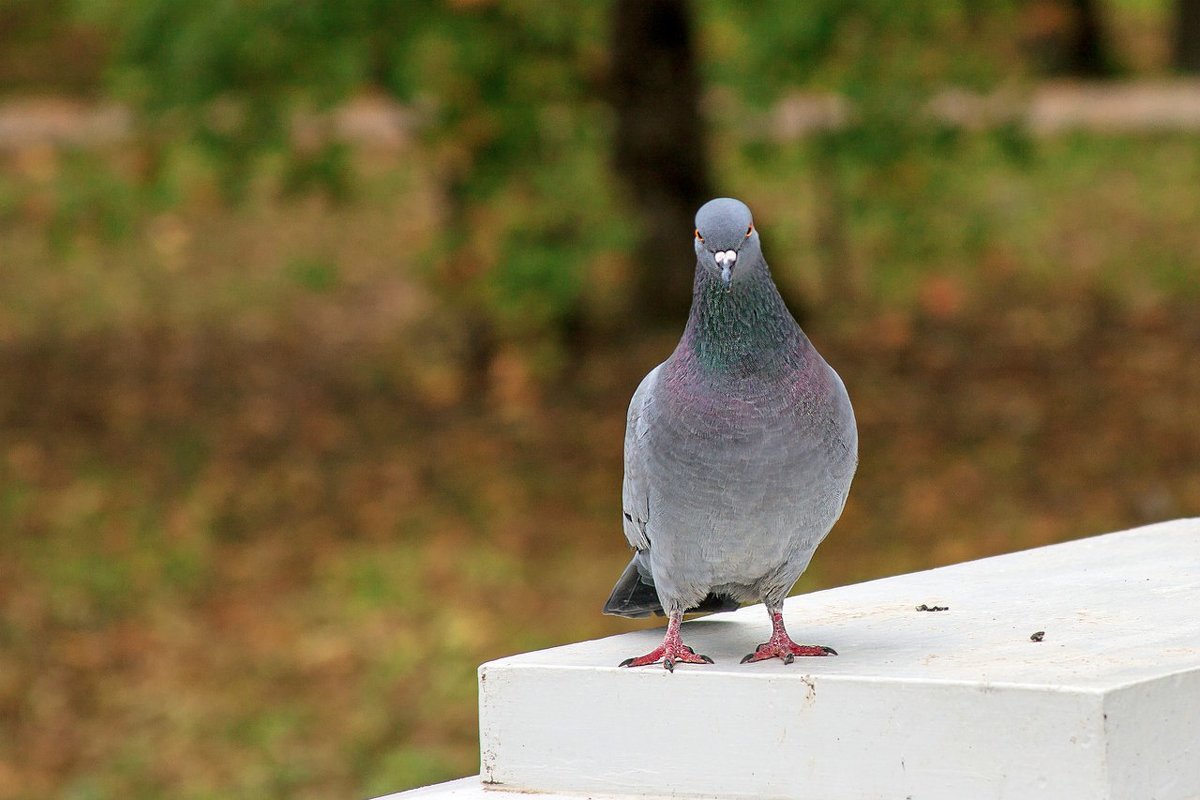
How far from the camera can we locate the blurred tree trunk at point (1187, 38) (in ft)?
75.9

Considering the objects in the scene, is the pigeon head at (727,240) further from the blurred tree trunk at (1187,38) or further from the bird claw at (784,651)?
the blurred tree trunk at (1187,38)

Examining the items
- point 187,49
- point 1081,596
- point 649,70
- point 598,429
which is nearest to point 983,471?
point 598,429

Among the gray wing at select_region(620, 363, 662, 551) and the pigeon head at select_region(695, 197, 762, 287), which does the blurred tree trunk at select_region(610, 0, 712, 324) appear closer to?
the gray wing at select_region(620, 363, 662, 551)

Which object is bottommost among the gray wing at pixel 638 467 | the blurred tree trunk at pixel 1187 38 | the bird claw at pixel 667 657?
the bird claw at pixel 667 657

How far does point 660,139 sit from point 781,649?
815 cm

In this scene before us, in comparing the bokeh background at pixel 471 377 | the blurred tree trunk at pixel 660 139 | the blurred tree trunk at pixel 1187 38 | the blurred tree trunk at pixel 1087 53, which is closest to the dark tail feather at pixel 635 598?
the bokeh background at pixel 471 377

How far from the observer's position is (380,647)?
8.00 m

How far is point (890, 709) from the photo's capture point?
8.68 feet

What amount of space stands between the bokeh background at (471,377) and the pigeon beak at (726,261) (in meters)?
4.31

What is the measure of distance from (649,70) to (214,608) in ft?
14.0

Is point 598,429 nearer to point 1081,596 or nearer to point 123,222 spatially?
point 123,222

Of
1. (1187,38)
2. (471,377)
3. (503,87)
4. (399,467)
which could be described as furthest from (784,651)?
(1187,38)

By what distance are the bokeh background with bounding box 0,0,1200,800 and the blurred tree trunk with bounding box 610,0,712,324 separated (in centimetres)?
2

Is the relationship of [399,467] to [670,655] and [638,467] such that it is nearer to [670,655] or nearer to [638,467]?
[638,467]
